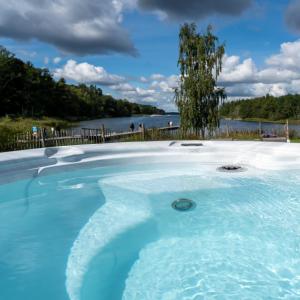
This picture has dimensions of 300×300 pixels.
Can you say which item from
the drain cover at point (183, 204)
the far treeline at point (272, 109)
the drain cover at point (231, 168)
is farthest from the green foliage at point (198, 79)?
the far treeline at point (272, 109)

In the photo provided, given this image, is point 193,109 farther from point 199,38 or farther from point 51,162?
point 51,162

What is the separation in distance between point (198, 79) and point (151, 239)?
10.6 meters

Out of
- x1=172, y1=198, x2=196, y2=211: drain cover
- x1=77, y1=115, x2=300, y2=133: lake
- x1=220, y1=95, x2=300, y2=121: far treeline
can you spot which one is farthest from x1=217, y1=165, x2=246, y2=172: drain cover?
x1=220, y1=95, x2=300, y2=121: far treeline

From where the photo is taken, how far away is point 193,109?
13352 mm

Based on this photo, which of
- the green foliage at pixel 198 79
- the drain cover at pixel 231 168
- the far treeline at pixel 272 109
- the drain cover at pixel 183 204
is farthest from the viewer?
the far treeline at pixel 272 109

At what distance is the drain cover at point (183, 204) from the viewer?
4.80 meters

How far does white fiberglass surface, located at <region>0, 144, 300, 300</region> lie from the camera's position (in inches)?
106

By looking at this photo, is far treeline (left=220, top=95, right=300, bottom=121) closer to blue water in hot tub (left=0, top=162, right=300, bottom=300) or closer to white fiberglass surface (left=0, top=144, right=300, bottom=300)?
white fiberglass surface (left=0, top=144, right=300, bottom=300)

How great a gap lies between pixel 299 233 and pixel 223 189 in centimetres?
207

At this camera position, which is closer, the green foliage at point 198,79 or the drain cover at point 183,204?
the drain cover at point 183,204

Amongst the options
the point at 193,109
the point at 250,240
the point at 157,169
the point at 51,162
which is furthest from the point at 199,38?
the point at 250,240

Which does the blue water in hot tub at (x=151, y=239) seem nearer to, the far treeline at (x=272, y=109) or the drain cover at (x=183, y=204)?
the drain cover at (x=183, y=204)

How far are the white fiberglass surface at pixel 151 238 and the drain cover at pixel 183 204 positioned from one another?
0.38 feet

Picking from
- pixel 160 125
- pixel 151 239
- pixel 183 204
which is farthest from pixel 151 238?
pixel 160 125
